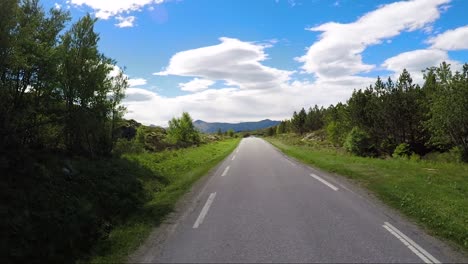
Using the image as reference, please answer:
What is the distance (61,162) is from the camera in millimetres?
12500

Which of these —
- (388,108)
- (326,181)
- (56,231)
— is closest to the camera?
(56,231)

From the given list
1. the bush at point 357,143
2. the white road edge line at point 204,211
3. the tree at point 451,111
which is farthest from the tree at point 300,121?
the white road edge line at point 204,211

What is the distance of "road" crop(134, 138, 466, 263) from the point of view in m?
5.86

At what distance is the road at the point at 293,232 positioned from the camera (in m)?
5.86

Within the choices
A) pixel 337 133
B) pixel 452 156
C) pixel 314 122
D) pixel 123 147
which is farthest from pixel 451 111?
pixel 314 122

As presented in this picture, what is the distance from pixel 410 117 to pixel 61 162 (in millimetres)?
43330

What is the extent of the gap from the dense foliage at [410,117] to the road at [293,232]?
1156 inches

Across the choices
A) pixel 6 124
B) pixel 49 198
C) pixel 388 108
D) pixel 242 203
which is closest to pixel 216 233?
pixel 242 203

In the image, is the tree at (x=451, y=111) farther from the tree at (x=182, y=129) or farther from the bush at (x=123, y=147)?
the tree at (x=182, y=129)

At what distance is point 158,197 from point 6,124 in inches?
207

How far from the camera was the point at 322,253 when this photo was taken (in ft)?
19.3

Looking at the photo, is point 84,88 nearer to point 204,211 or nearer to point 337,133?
point 204,211

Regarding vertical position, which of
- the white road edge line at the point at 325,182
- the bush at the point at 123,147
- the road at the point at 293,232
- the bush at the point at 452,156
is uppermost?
the bush at the point at 123,147

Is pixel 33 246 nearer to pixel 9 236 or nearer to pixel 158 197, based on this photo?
pixel 9 236
